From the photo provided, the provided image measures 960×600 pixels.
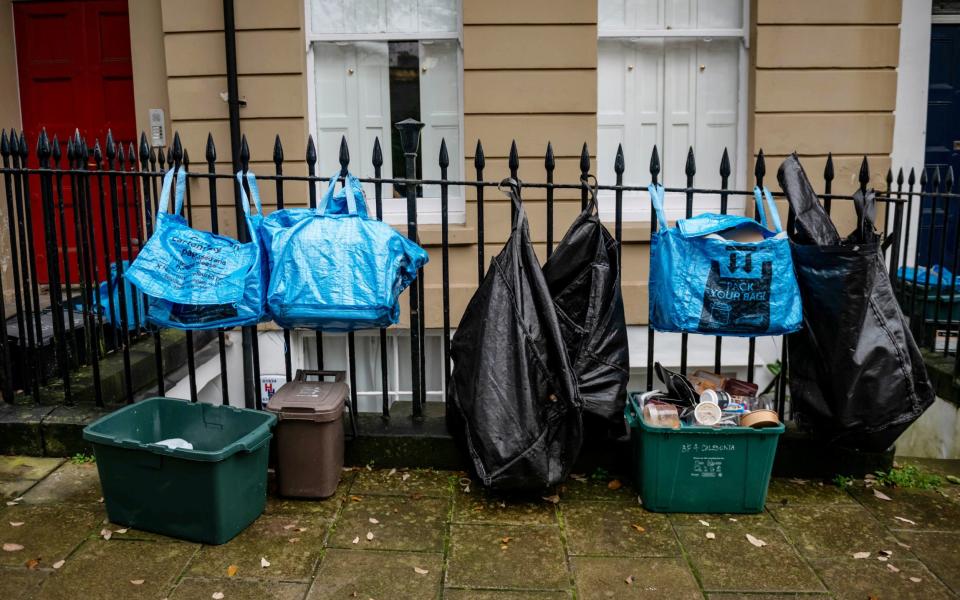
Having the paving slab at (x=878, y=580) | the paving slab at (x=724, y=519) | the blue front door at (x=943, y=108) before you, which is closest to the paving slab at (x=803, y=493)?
the paving slab at (x=724, y=519)

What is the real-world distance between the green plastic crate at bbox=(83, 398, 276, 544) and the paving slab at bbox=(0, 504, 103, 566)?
0.15 m

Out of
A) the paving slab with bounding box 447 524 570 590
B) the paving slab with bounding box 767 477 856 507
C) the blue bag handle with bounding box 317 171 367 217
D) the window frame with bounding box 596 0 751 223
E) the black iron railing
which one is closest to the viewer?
the paving slab with bounding box 447 524 570 590

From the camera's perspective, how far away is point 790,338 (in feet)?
11.9

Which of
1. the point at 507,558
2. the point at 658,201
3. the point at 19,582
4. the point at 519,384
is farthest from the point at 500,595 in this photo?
the point at 658,201

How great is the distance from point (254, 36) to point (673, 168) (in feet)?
11.8

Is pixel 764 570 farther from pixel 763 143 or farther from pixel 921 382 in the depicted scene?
pixel 763 143

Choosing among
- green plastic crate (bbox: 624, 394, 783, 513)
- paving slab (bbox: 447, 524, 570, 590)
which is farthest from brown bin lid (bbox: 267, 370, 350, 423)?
green plastic crate (bbox: 624, 394, 783, 513)

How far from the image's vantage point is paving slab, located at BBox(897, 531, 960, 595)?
2861 millimetres

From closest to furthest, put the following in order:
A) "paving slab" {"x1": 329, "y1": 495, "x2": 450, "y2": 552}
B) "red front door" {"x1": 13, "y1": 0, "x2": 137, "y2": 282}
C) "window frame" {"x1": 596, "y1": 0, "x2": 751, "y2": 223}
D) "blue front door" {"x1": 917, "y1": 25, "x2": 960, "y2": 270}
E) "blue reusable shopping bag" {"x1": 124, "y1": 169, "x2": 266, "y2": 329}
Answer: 1. "paving slab" {"x1": 329, "y1": 495, "x2": 450, "y2": 552}
2. "blue reusable shopping bag" {"x1": 124, "y1": 169, "x2": 266, "y2": 329}
3. "window frame" {"x1": 596, "y1": 0, "x2": 751, "y2": 223}
4. "red front door" {"x1": 13, "y1": 0, "x2": 137, "y2": 282}
5. "blue front door" {"x1": 917, "y1": 25, "x2": 960, "y2": 270}

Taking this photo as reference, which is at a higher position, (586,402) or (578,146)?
(578,146)

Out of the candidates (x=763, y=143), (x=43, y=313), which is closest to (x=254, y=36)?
(x=43, y=313)

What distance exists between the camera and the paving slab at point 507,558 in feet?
9.22

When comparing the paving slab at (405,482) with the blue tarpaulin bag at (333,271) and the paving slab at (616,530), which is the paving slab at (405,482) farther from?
the blue tarpaulin bag at (333,271)

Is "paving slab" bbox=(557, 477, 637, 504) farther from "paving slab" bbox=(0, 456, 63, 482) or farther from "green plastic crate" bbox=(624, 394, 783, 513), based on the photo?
"paving slab" bbox=(0, 456, 63, 482)
